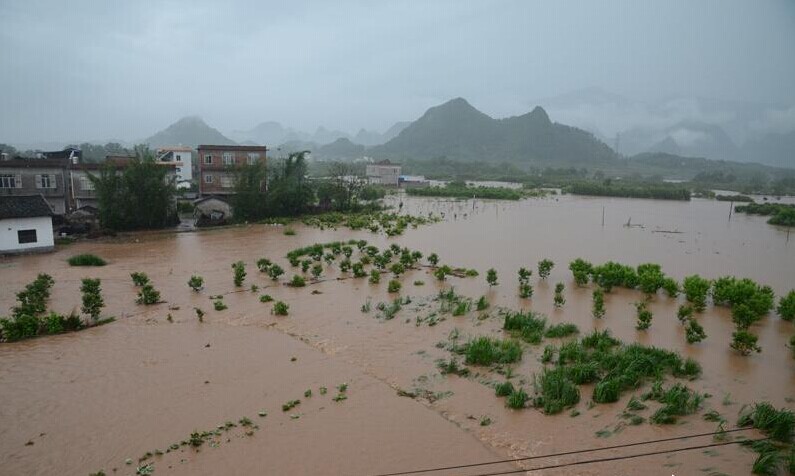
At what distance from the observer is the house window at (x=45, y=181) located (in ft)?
95.6

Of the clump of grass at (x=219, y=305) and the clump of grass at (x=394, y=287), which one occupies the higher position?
the clump of grass at (x=394, y=287)

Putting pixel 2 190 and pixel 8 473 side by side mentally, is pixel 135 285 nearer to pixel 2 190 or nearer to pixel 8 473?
pixel 8 473

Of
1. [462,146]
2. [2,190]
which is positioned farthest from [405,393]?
[462,146]

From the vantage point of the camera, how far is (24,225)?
22672 millimetres

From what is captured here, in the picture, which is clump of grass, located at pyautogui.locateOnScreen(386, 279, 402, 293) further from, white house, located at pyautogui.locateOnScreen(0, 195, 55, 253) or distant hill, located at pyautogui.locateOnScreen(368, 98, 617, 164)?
distant hill, located at pyautogui.locateOnScreen(368, 98, 617, 164)

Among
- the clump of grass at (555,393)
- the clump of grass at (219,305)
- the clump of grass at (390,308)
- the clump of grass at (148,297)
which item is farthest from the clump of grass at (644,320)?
the clump of grass at (148,297)

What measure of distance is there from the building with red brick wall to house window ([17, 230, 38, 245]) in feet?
46.7

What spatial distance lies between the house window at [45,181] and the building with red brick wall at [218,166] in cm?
935

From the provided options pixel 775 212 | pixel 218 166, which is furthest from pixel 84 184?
pixel 775 212

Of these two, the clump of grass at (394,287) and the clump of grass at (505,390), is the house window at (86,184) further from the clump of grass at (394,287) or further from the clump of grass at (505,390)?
the clump of grass at (505,390)

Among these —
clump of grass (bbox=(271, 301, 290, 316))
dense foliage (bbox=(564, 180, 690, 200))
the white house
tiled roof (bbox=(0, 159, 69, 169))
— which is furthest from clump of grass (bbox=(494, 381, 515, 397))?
dense foliage (bbox=(564, 180, 690, 200))

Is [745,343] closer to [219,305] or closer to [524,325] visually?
[524,325]

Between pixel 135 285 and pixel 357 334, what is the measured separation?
32.5ft

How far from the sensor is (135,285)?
17.5 m
